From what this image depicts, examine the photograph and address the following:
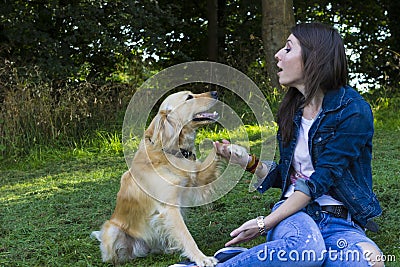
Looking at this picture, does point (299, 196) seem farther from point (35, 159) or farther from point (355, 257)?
point (35, 159)

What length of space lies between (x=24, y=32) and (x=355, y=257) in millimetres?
8150

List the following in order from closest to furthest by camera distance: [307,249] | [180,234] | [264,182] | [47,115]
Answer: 1. [307,249]
2. [264,182]
3. [180,234]
4. [47,115]

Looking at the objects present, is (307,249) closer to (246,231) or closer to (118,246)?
(246,231)

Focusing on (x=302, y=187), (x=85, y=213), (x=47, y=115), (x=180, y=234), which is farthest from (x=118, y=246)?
(x=47, y=115)

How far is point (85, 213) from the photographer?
14.7 ft

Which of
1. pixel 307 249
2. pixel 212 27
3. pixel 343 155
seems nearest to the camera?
pixel 307 249

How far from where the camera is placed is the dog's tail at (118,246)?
3.40 m

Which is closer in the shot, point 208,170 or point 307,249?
point 307,249

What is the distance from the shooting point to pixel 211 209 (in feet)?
14.0

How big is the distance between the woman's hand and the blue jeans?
557mm

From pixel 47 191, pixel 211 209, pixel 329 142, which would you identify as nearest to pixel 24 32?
pixel 47 191

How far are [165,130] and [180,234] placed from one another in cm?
63

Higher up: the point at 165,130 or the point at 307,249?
the point at 165,130

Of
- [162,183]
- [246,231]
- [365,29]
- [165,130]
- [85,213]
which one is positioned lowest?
[85,213]
